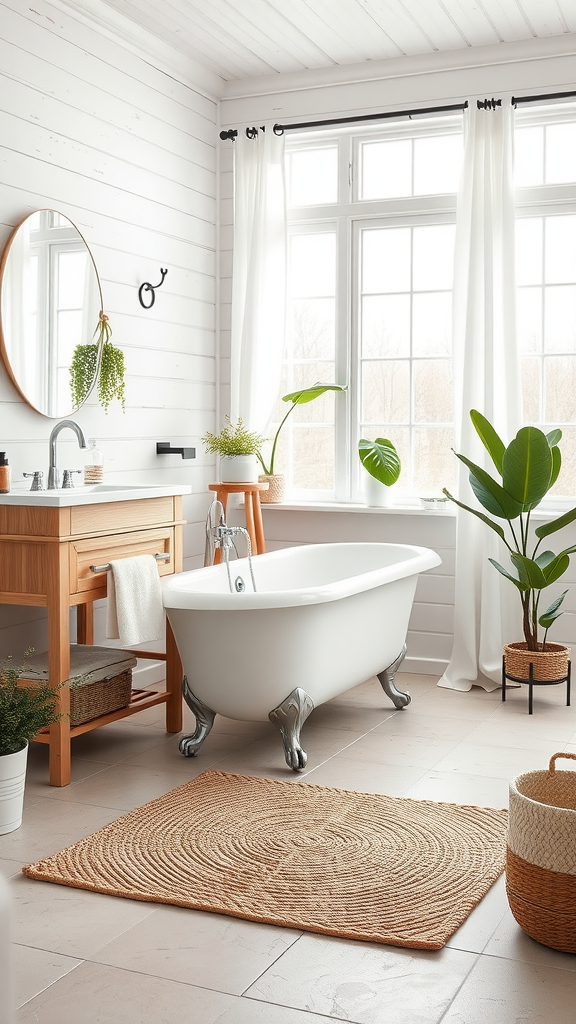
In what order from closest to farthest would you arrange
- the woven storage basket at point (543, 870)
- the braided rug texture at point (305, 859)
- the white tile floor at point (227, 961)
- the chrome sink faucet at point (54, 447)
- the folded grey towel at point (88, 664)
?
the white tile floor at point (227, 961)
the woven storage basket at point (543, 870)
the braided rug texture at point (305, 859)
the folded grey towel at point (88, 664)
the chrome sink faucet at point (54, 447)

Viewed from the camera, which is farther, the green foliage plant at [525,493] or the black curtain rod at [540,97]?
the black curtain rod at [540,97]

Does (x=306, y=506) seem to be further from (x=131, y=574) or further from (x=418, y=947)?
(x=418, y=947)

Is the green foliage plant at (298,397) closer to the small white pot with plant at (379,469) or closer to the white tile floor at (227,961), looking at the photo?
the small white pot with plant at (379,469)

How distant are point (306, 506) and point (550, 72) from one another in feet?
7.71

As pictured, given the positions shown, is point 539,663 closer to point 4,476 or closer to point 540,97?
point 4,476

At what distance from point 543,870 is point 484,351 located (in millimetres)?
2967

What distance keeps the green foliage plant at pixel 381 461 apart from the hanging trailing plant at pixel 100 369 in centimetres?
125

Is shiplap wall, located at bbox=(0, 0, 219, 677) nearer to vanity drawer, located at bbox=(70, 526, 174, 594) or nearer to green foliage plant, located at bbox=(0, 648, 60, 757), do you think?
vanity drawer, located at bbox=(70, 526, 174, 594)

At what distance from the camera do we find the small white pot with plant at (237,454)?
4816mm

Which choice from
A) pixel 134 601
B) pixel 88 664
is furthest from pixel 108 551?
pixel 88 664

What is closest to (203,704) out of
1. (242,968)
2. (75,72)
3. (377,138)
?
(242,968)

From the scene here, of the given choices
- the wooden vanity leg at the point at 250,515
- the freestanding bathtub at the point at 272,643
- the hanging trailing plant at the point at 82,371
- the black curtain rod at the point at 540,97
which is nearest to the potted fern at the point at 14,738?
Answer: the freestanding bathtub at the point at 272,643

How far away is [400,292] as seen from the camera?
5.13 metres

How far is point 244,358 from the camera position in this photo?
5.20 meters
